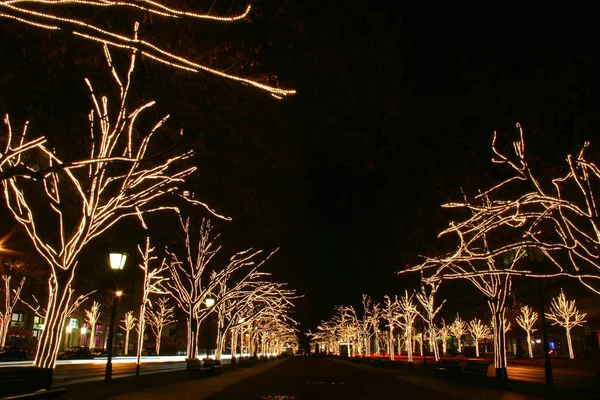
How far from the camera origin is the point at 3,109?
8.95m

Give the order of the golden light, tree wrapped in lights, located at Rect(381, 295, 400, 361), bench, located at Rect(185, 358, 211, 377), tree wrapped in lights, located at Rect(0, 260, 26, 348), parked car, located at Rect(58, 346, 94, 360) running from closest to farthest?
the golden light
bench, located at Rect(185, 358, 211, 377)
tree wrapped in lights, located at Rect(0, 260, 26, 348)
parked car, located at Rect(58, 346, 94, 360)
tree wrapped in lights, located at Rect(381, 295, 400, 361)

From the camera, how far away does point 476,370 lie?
2062 centimetres

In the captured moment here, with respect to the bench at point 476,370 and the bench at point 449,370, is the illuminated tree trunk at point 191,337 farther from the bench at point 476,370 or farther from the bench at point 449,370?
the bench at point 476,370

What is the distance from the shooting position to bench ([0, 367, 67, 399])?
27.6 ft

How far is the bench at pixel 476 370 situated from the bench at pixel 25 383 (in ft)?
52.8

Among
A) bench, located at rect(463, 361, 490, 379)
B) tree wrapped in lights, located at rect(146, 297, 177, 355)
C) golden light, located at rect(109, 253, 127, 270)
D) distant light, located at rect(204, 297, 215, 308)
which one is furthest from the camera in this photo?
tree wrapped in lights, located at rect(146, 297, 177, 355)

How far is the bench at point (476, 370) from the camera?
66.2ft

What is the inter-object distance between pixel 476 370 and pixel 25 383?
17210 mm

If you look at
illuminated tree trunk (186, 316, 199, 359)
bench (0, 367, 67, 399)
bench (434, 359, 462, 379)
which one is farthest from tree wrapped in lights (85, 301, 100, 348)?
bench (0, 367, 67, 399)

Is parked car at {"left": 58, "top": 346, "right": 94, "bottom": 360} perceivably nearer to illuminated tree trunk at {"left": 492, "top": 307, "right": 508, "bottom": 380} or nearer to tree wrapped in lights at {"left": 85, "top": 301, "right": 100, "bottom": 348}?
tree wrapped in lights at {"left": 85, "top": 301, "right": 100, "bottom": 348}

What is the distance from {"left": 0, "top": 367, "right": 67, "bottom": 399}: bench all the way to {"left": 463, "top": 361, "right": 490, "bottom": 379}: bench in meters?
16.1

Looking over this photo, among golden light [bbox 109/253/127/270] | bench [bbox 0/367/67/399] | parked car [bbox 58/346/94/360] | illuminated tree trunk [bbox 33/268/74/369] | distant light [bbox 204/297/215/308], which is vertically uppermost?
golden light [bbox 109/253/127/270]

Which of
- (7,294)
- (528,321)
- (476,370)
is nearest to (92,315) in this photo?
(7,294)

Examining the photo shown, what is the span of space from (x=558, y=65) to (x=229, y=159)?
8.39m
